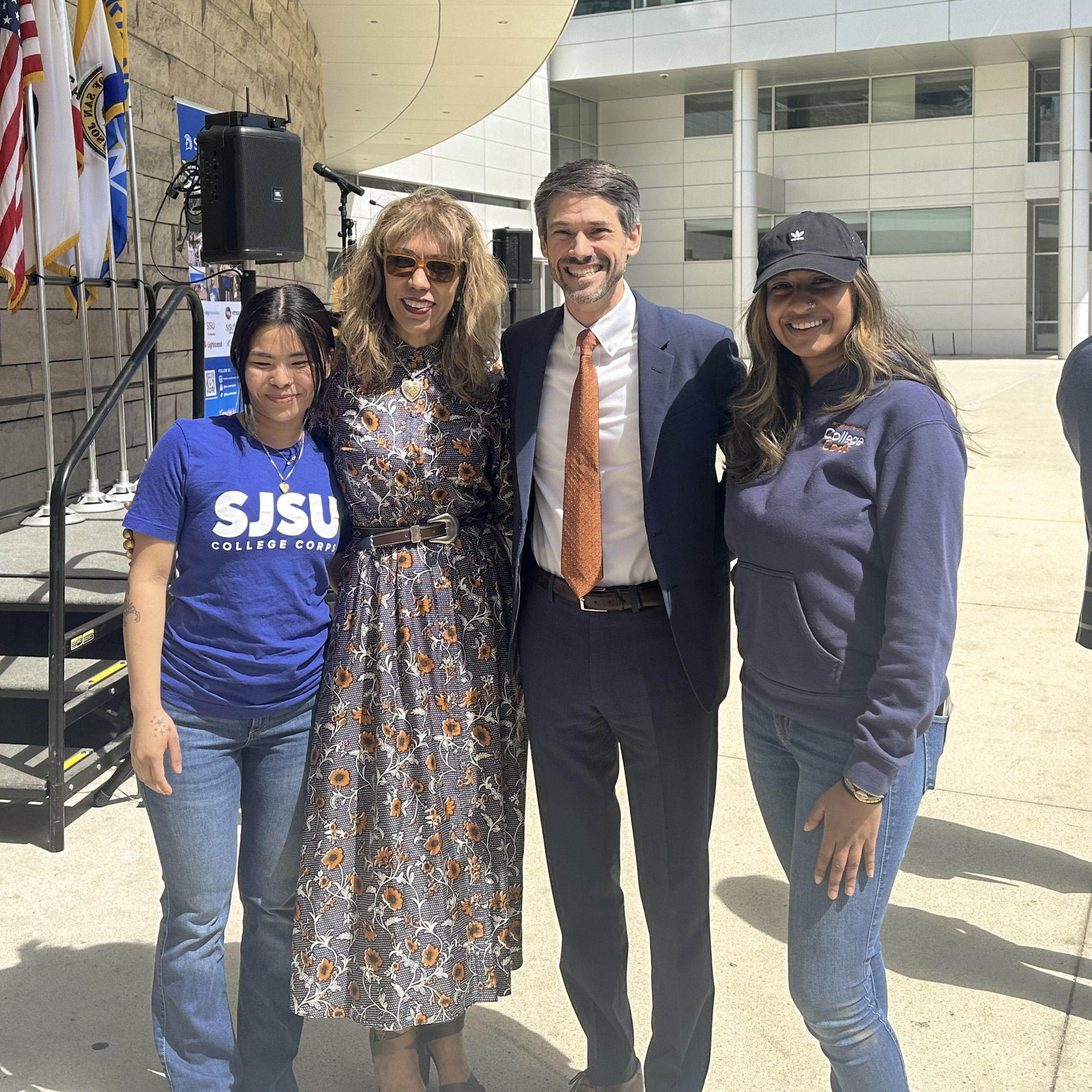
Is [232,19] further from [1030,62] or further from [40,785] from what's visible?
[1030,62]

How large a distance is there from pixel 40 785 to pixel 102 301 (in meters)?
3.38

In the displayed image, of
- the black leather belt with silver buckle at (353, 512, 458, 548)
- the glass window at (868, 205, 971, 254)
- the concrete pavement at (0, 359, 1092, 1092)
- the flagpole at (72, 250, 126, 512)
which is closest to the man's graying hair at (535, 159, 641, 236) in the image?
the black leather belt with silver buckle at (353, 512, 458, 548)

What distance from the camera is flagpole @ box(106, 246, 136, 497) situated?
629cm

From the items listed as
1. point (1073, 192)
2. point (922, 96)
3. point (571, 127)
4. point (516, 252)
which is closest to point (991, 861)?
point (516, 252)

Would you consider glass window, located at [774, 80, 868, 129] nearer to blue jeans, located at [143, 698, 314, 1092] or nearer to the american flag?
the american flag

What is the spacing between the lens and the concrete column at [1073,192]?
30.8 meters

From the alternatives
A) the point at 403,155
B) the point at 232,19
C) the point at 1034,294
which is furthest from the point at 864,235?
the point at 232,19

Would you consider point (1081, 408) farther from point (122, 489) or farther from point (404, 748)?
point (122, 489)

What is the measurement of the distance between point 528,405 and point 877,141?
3532 cm

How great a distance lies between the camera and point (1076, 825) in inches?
175

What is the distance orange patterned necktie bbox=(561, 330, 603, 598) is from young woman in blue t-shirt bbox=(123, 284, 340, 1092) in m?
0.52

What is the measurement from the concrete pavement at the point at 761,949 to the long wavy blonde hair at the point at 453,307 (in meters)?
1.14

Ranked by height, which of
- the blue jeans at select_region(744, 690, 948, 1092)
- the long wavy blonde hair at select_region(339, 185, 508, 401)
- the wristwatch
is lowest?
the blue jeans at select_region(744, 690, 948, 1092)

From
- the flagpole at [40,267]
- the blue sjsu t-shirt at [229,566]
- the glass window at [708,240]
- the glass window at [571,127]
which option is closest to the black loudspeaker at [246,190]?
the flagpole at [40,267]
